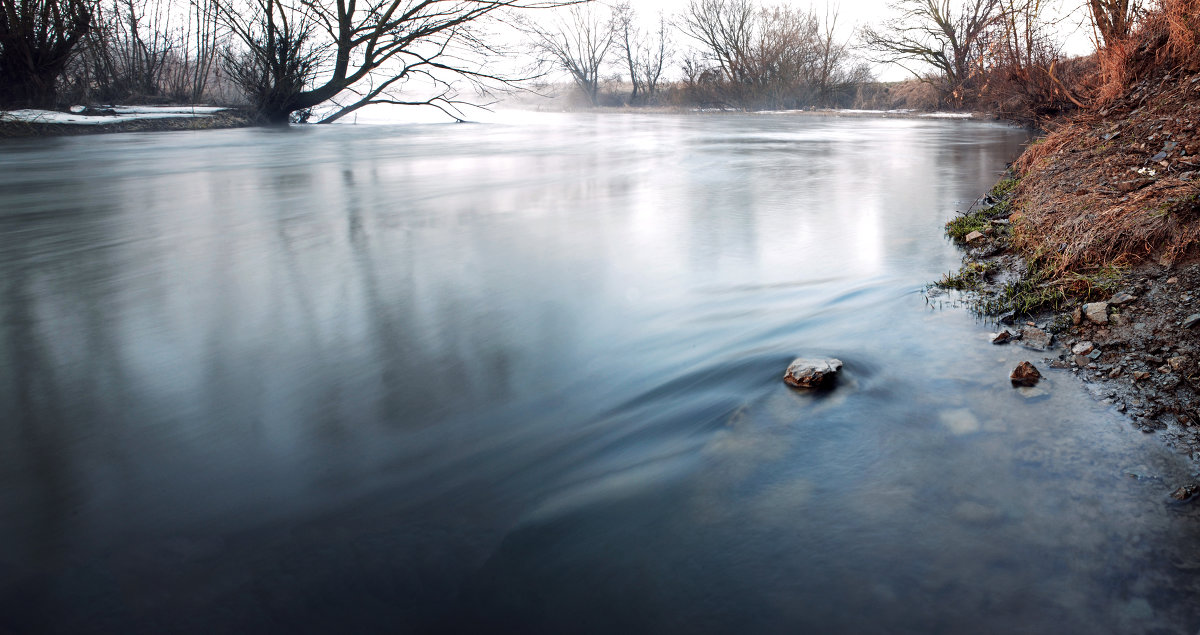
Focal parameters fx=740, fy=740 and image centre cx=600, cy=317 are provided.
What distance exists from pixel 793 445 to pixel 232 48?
76.3ft

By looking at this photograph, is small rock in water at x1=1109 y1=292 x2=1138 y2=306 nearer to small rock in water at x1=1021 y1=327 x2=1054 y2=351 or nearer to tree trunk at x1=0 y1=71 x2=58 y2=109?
small rock in water at x1=1021 y1=327 x2=1054 y2=351

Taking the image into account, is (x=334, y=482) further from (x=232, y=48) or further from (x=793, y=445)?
(x=232, y=48)

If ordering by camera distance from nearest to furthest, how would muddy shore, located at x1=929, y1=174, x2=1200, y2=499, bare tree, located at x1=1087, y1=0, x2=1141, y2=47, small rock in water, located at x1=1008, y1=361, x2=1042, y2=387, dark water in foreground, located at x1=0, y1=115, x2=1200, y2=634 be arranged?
dark water in foreground, located at x1=0, y1=115, x2=1200, y2=634, muddy shore, located at x1=929, y1=174, x2=1200, y2=499, small rock in water, located at x1=1008, y1=361, x2=1042, y2=387, bare tree, located at x1=1087, y1=0, x2=1141, y2=47

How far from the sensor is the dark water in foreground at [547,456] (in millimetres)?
1711

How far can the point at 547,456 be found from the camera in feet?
7.82

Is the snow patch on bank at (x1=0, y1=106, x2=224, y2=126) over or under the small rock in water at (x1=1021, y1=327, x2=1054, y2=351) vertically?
over

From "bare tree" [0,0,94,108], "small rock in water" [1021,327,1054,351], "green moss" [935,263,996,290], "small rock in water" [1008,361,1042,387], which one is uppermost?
"bare tree" [0,0,94,108]

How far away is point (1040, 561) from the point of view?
70.4 inches

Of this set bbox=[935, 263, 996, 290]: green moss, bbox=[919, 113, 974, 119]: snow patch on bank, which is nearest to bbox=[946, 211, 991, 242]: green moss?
bbox=[935, 263, 996, 290]: green moss

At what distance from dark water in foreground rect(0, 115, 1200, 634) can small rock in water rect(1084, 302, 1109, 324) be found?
37 cm

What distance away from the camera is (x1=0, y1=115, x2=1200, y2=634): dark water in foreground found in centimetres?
171

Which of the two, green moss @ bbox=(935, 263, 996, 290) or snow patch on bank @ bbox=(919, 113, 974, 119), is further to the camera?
snow patch on bank @ bbox=(919, 113, 974, 119)

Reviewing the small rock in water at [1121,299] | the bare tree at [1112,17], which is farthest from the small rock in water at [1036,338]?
the bare tree at [1112,17]

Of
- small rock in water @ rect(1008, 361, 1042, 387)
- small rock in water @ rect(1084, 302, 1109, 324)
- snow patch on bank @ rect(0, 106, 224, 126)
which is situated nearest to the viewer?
small rock in water @ rect(1008, 361, 1042, 387)
